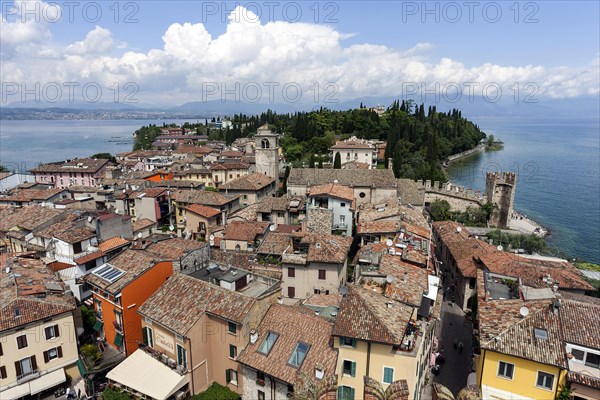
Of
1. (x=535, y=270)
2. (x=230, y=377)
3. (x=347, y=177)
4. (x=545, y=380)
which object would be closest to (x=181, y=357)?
(x=230, y=377)

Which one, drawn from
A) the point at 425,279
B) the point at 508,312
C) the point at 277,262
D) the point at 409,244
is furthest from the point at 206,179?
the point at 508,312

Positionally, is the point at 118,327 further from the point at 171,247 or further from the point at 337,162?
the point at 337,162

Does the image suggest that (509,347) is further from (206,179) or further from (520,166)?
(520,166)

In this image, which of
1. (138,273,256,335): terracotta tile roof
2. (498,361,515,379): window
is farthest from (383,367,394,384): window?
(138,273,256,335): terracotta tile roof

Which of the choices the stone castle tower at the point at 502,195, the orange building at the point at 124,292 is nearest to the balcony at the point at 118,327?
the orange building at the point at 124,292

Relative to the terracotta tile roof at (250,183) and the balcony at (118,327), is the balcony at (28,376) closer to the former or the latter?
the balcony at (118,327)

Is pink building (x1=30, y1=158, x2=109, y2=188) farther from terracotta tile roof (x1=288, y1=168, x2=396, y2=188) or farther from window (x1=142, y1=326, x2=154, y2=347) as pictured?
window (x1=142, y1=326, x2=154, y2=347)

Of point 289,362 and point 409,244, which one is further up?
point 409,244
